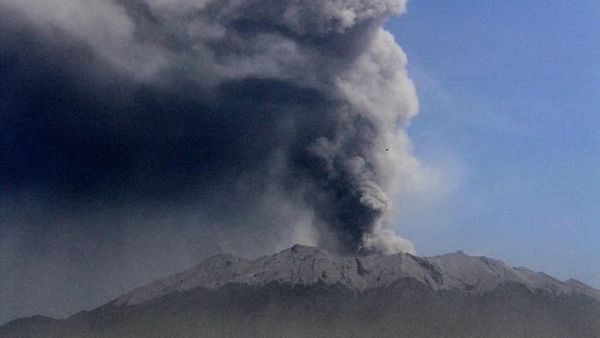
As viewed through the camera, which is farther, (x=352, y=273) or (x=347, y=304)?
(x=352, y=273)

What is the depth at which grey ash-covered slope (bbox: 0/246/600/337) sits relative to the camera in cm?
14950

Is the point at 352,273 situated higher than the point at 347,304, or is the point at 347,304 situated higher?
the point at 352,273

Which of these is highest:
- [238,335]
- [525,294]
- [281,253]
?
[281,253]

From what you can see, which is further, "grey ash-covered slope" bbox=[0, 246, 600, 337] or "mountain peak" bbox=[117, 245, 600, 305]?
"mountain peak" bbox=[117, 245, 600, 305]

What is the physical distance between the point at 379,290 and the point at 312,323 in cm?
1765

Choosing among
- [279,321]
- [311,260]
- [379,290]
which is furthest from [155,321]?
[379,290]

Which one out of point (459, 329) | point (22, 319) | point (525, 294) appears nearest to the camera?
point (459, 329)

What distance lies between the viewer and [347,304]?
15475 centimetres

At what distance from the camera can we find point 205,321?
15550cm

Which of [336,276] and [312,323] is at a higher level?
[336,276]

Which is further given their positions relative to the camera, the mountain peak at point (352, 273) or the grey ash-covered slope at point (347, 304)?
the mountain peak at point (352, 273)

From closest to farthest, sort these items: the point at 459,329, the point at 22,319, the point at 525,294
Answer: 1. the point at 459,329
2. the point at 525,294
3. the point at 22,319

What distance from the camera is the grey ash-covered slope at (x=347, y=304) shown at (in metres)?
150

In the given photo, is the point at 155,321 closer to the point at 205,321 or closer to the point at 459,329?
the point at 205,321
